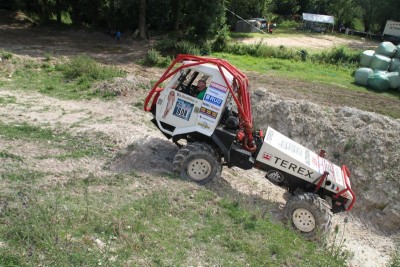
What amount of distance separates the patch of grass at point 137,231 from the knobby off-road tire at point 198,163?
2.35 feet

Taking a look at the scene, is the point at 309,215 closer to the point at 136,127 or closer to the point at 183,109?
the point at 183,109

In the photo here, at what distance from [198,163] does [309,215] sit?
2553mm

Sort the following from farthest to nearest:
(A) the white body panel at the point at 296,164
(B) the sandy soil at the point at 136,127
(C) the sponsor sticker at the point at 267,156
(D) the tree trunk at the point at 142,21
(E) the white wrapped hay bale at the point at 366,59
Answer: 1. (D) the tree trunk at the point at 142,21
2. (E) the white wrapped hay bale at the point at 366,59
3. (B) the sandy soil at the point at 136,127
4. (C) the sponsor sticker at the point at 267,156
5. (A) the white body panel at the point at 296,164

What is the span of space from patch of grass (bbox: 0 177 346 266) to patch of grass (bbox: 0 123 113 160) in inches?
63.3

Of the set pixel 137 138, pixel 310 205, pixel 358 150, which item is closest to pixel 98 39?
pixel 137 138

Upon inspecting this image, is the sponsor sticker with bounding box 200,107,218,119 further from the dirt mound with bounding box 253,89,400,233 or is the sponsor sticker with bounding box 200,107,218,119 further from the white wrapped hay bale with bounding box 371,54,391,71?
the white wrapped hay bale with bounding box 371,54,391,71

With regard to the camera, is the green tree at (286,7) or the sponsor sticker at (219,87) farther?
the green tree at (286,7)

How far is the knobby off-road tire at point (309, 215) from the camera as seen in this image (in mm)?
7992

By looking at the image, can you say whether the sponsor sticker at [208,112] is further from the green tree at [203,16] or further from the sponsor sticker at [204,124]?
Answer: the green tree at [203,16]

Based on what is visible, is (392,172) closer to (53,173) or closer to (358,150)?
(358,150)

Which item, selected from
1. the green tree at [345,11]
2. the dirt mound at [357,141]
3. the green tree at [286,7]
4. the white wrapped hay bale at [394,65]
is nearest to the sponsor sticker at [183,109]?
the dirt mound at [357,141]

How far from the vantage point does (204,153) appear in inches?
334

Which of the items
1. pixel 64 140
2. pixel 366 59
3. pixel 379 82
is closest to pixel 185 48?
pixel 379 82

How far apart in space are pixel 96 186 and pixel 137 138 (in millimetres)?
3069
